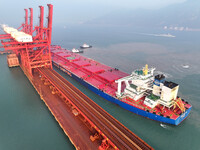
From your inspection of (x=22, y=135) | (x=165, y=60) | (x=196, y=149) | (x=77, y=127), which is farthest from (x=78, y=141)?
(x=165, y=60)

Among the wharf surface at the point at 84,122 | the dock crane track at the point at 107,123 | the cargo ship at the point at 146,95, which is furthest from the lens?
the cargo ship at the point at 146,95

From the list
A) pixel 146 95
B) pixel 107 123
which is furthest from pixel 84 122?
pixel 146 95

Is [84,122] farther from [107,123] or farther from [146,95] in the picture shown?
[146,95]

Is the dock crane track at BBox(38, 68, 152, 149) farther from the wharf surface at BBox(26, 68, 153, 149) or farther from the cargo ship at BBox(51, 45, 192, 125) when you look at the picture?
the cargo ship at BBox(51, 45, 192, 125)

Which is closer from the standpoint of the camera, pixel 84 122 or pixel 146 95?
pixel 84 122

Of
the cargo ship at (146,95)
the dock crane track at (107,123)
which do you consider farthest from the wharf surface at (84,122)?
the cargo ship at (146,95)

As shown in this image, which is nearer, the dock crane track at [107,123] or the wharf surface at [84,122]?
the dock crane track at [107,123]

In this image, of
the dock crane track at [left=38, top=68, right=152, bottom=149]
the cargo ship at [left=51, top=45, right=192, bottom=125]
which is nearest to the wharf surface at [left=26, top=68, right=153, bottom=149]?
the dock crane track at [left=38, top=68, right=152, bottom=149]

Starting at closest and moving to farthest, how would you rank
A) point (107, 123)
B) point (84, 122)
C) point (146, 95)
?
1. point (107, 123)
2. point (84, 122)
3. point (146, 95)

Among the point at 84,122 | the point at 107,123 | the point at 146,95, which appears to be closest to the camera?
the point at 107,123

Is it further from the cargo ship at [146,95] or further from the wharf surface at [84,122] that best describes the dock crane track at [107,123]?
the cargo ship at [146,95]

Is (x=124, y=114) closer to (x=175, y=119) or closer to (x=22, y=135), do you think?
(x=175, y=119)
